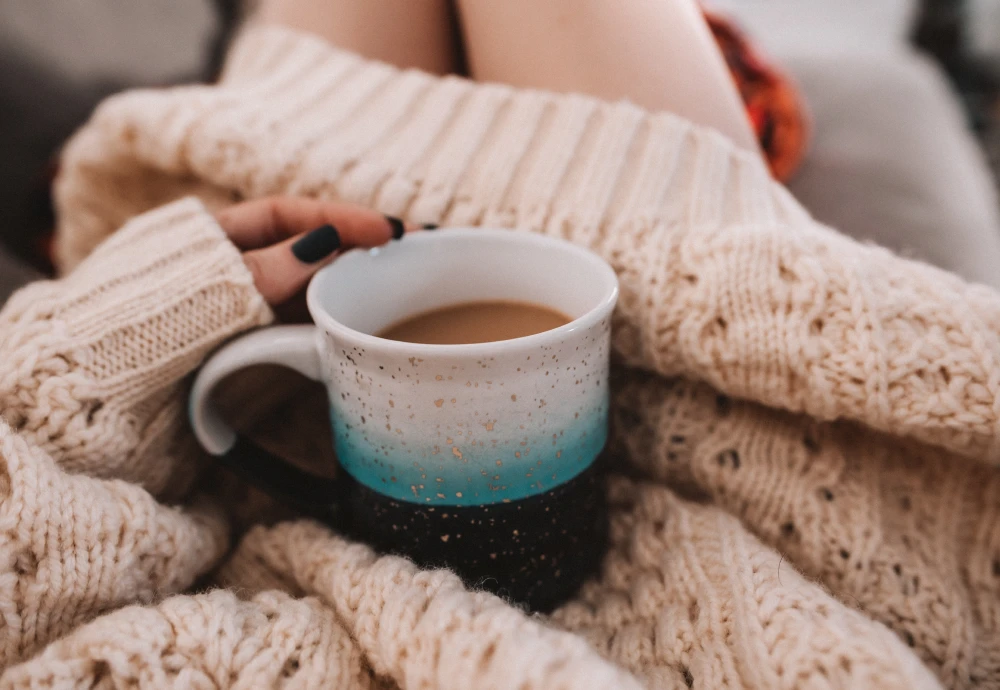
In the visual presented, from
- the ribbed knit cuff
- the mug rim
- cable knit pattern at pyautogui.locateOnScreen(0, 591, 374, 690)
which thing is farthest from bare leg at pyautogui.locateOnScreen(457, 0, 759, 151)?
cable knit pattern at pyautogui.locateOnScreen(0, 591, 374, 690)

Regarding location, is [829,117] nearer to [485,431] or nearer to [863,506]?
[863,506]

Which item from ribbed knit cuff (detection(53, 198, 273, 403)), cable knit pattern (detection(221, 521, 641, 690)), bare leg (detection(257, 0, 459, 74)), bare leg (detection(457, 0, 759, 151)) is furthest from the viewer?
bare leg (detection(257, 0, 459, 74))

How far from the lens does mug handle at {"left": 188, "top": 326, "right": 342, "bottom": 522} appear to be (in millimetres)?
389

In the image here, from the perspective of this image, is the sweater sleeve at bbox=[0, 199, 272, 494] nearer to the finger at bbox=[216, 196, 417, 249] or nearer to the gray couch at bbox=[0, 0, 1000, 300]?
the finger at bbox=[216, 196, 417, 249]

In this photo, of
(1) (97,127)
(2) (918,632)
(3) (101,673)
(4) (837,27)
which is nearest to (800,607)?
(2) (918,632)

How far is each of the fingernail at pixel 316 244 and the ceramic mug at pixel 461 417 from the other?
2 centimetres

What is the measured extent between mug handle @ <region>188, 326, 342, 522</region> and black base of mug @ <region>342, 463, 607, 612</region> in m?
0.03

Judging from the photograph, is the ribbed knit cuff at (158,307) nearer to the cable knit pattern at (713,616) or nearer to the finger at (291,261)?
the finger at (291,261)

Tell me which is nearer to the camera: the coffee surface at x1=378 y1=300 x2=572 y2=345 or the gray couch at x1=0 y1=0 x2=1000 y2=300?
the coffee surface at x1=378 y1=300 x2=572 y2=345

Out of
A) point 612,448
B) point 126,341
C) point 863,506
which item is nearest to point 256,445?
point 126,341

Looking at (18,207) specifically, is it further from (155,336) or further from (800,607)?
(800,607)

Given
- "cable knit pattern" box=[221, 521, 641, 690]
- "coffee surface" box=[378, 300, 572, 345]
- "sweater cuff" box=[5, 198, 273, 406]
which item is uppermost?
"sweater cuff" box=[5, 198, 273, 406]

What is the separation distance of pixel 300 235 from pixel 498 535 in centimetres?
22

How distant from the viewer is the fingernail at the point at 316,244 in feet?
1.40
